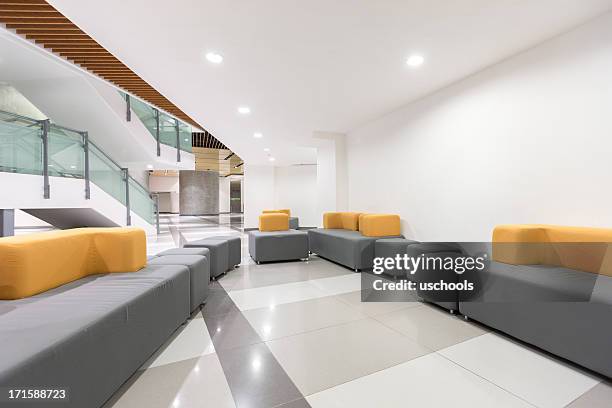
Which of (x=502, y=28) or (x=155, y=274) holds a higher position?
(x=502, y=28)

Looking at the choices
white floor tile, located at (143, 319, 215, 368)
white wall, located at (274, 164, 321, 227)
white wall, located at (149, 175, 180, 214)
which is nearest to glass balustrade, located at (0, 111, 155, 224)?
white floor tile, located at (143, 319, 215, 368)

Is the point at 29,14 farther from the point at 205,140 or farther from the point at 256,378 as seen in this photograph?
Answer: the point at 205,140

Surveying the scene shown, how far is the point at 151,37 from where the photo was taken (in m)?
2.89

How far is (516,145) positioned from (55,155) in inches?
319

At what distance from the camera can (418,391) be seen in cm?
173

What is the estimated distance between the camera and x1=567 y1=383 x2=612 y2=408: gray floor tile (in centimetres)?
159

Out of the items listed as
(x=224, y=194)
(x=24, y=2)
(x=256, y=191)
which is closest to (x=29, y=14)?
(x=24, y=2)

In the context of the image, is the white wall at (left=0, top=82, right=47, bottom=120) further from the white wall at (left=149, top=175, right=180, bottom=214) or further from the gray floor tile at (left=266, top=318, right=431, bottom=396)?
the white wall at (left=149, top=175, right=180, bottom=214)

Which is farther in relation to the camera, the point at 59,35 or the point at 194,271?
the point at 59,35

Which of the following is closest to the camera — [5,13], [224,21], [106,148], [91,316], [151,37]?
[91,316]

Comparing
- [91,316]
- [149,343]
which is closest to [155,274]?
[149,343]

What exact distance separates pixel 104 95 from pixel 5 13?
4.23m

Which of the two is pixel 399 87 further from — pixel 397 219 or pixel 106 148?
pixel 106 148

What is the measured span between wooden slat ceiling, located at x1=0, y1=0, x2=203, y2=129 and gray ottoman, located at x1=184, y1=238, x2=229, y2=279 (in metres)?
3.61
